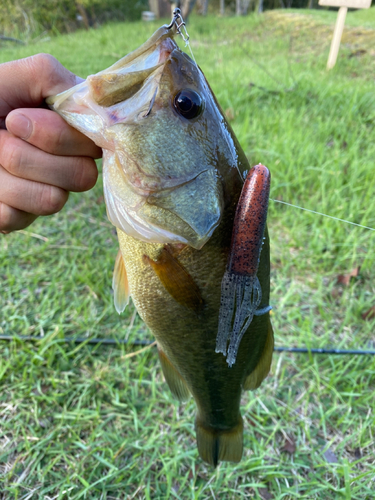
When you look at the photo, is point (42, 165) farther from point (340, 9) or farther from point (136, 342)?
point (340, 9)

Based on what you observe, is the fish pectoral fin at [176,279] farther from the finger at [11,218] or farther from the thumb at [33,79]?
the thumb at [33,79]

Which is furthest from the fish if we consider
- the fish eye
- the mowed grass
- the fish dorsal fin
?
the mowed grass

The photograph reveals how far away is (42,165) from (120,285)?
1.53 ft

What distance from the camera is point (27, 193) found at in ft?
3.46

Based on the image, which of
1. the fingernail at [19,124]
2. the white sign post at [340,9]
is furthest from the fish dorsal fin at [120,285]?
the white sign post at [340,9]

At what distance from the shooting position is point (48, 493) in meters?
1.46

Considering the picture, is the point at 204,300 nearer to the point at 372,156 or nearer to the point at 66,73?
the point at 66,73

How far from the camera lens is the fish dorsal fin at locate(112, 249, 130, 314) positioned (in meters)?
1.15

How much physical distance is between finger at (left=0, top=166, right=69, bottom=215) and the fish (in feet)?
0.84

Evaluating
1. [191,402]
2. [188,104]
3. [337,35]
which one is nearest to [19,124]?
[188,104]

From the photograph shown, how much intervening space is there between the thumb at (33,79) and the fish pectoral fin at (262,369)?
3.63 feet

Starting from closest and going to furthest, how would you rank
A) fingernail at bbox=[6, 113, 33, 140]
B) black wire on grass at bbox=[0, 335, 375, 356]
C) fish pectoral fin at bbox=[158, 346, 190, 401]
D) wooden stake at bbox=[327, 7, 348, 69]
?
fingernail at bbox=[6, 113, 33, 140]
fish pectoral fin at bbox=[158, 346, 190, 401]
black wire on grass at bbox=[0, 335, 375, 356]
wooden stake at bbox=[327, 7, 348, 69]

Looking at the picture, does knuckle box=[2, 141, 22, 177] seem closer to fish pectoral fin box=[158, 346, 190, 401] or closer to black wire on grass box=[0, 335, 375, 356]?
fish pectoral fin box=[158, 346, 190, 401]

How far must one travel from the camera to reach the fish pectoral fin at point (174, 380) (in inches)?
52.8
